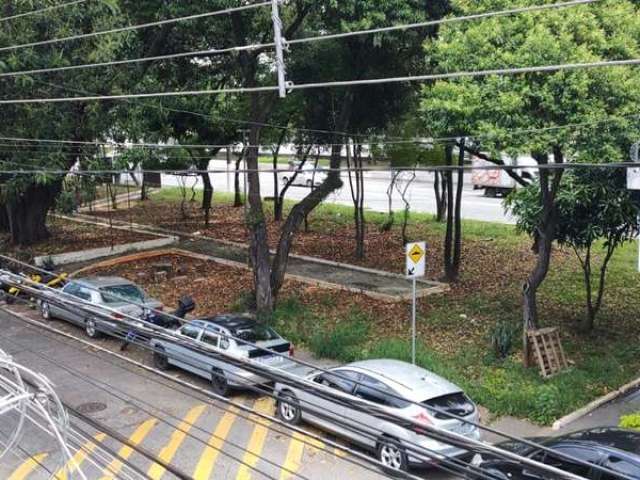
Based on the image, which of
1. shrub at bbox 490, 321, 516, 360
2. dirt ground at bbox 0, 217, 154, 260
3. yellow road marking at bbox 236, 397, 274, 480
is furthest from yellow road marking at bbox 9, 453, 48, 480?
dirt ground at bbox 0, 217, 154, 260

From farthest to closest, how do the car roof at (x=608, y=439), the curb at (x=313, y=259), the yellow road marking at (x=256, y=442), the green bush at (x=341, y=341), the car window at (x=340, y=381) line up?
the curb at (x=313, y=259) → the green bush at (x=341, y=341) → the car window at (x=340, y=381) → the yellow road marking at (x=256, y=442) → the car roof at (x=608, y=439)

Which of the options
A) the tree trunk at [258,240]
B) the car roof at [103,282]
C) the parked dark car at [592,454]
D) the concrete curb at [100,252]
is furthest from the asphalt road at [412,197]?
the parked dark car at [592,454]

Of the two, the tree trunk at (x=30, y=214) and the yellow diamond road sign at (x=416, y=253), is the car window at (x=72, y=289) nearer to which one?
the yellow diamond road sign at (x=416, y=253)

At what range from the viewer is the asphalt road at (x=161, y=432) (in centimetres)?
998

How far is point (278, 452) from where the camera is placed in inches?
434

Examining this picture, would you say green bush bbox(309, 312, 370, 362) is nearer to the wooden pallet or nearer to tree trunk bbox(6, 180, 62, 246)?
the wooden pallet

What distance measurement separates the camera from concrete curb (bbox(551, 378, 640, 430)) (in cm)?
1179

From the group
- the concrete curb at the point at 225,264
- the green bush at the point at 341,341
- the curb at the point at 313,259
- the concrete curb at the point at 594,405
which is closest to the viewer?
the concrete curb at the point at 594,405

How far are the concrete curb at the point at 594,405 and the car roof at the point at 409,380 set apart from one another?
6.76ft

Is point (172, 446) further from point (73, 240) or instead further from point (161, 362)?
point (73, 240)

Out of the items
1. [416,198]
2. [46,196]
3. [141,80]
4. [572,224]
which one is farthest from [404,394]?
[416,198]

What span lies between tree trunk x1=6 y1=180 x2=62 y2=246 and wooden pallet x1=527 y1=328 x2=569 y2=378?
20.0 meters

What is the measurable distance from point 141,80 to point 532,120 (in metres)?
11.1

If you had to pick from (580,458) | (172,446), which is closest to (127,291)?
(172,446)
